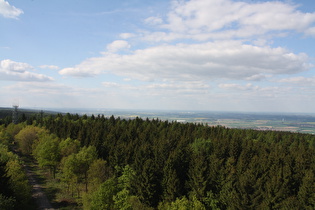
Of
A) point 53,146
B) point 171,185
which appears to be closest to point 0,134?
point 53,146

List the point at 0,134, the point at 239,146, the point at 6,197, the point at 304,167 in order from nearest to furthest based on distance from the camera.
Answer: the point at 6,197 < the point at 304,167 < the point at 239,146 < the point at 0,134

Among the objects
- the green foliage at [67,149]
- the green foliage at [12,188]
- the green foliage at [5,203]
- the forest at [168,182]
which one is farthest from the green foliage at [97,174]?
the green foliage at [67,149]

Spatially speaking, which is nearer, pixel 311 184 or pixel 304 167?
pixel 311 184

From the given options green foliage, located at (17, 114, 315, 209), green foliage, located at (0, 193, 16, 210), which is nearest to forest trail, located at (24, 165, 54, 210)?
green foliage, located at (17, 114, 315, 209)

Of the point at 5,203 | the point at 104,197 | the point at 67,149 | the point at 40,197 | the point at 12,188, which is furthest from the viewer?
the point at 67,149

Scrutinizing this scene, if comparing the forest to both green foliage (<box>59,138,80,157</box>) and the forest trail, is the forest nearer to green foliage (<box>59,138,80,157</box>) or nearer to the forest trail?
green foliage (<box>59,138,80,157</box>)

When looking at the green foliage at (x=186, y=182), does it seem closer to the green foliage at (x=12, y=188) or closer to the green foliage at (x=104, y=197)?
the green foliage at (x=104, y=197)

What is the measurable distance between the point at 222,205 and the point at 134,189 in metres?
19.0

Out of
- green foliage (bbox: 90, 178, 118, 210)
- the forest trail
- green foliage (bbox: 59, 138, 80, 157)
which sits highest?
green foliage (bbox: 59, 138, 80, 157)

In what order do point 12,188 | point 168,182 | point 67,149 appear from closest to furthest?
point 12,188 → point 168,182 → point 67,149

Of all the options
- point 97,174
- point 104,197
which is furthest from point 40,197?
point 104,197

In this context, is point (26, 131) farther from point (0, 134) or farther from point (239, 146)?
point (239, 146)

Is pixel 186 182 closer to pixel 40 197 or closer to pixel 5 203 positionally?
pixel 5 203

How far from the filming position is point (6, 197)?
33062mm
